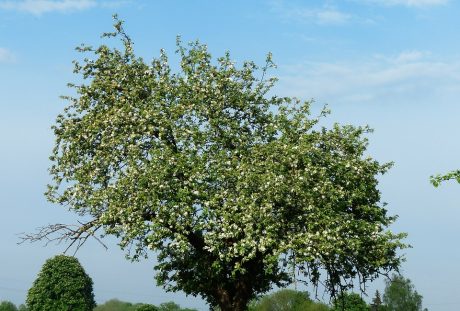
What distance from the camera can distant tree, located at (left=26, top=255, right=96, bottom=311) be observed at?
5709 centimetres

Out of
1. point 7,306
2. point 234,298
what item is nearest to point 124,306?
point 7,306

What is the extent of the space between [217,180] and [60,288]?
2931 centimetres

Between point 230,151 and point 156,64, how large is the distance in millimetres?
6972

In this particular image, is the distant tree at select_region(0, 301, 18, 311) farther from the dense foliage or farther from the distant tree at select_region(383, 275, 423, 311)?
the distant tree at select_region(383, 275, 423, 311)

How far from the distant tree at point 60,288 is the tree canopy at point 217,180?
2076 cm

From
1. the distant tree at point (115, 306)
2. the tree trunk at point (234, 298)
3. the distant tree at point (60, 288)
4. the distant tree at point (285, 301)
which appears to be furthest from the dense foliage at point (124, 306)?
the tree trunk at point (234, 298)

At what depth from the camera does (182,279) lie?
38.7 m

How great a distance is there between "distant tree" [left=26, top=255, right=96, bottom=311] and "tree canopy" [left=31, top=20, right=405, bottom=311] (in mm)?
20761

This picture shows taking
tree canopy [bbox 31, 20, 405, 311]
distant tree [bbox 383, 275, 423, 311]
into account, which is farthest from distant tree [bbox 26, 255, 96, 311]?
distant tree [bbox 383, 275, 423, 311]

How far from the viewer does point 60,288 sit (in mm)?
57281

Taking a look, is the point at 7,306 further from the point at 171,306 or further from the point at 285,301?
the point at 285,301

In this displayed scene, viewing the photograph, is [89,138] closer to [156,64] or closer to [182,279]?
[156,64]

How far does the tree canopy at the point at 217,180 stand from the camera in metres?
32.0

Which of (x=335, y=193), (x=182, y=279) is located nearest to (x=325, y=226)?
(x=335, y=193)
